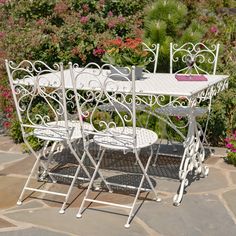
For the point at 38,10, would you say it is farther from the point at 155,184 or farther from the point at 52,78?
the point at 155,184

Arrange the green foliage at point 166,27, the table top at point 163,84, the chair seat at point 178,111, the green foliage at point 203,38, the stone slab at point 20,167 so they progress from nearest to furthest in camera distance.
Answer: the table top at point 163,84
the chair seat at point 178,111
the stone slab at point 20,167
the green foliage at point 203,38
the green foliage at point 166,27

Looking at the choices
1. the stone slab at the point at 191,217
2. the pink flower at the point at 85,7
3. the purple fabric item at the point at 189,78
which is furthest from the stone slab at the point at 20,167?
the pink flower at the point at 85,7

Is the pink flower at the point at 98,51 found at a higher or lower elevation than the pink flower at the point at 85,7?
lower

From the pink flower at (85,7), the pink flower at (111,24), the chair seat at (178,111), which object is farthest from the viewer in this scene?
the pink flower at (85,7)

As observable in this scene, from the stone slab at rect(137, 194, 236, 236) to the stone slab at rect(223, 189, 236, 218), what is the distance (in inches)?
3.0

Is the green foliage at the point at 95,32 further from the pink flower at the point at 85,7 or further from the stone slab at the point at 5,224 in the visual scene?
the stone slab at the point at 5,224

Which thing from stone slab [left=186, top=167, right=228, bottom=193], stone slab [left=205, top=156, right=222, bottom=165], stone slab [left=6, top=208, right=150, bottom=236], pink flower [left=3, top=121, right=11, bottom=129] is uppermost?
stone slab [left=6, top=208, right=150, bottom=236]

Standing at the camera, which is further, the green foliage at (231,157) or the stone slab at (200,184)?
the green foliage at (231,157)

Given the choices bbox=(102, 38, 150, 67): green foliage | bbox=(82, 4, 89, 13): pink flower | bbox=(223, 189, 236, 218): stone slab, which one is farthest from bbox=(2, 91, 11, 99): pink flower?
bbox=(223, 189, 236, 218): stone slab

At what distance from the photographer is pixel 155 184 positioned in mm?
4871

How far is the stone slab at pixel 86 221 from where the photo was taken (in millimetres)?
3863

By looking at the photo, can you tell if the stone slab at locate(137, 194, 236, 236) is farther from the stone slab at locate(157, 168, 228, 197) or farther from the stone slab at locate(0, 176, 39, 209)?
the stone slab at locate(0, 176, 39, 209)

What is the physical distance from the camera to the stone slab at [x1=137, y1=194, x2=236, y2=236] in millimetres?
3842

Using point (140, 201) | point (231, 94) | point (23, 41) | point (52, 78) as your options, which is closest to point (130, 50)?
point (52, 78)
